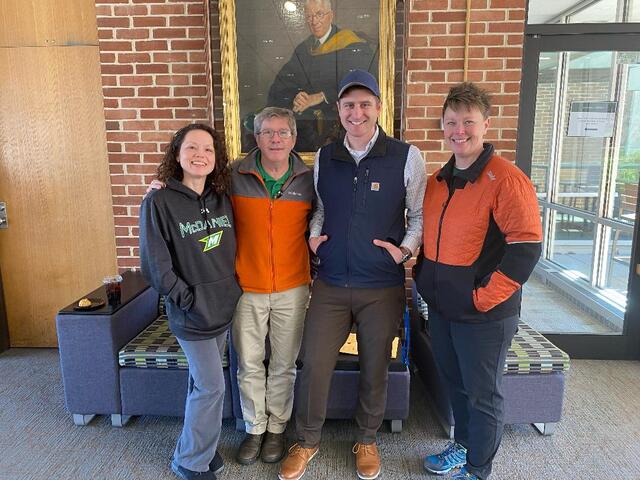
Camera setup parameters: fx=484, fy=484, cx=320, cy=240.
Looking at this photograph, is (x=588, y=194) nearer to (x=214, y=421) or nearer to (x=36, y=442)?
(x=214, y=421)

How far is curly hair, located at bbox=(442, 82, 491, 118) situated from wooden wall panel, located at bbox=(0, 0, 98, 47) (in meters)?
2.52

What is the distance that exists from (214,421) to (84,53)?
2.54 metres

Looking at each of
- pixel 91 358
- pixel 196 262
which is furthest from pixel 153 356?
pixel 196 262

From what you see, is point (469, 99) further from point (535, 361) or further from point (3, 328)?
point (3, 328)

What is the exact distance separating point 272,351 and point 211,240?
66cm

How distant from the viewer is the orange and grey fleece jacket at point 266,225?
6.88ft

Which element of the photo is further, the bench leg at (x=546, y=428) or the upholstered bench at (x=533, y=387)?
the bench leg at (x=546, y=428)

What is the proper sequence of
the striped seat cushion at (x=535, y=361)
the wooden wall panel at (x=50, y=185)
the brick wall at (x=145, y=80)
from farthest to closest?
the wooden wall panel at (x=50, y=185) < the brick wall at (x=145, y=80) < the striped seat cushion at (x=535, y=361)

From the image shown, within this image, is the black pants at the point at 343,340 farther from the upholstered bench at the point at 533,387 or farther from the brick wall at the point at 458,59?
the brick wall at the point at 458,59

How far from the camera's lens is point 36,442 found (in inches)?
97.0

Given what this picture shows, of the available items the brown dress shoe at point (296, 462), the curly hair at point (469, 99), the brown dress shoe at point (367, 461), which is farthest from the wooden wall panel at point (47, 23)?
the brown dress shoe at point (367, 461)

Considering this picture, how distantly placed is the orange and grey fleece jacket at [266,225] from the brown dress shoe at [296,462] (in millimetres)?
753

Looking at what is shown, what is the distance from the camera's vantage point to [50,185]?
339 centimetres

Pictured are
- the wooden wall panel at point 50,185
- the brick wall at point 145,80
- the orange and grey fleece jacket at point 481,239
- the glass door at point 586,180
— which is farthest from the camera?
the wooden wall panel at point 50,185
